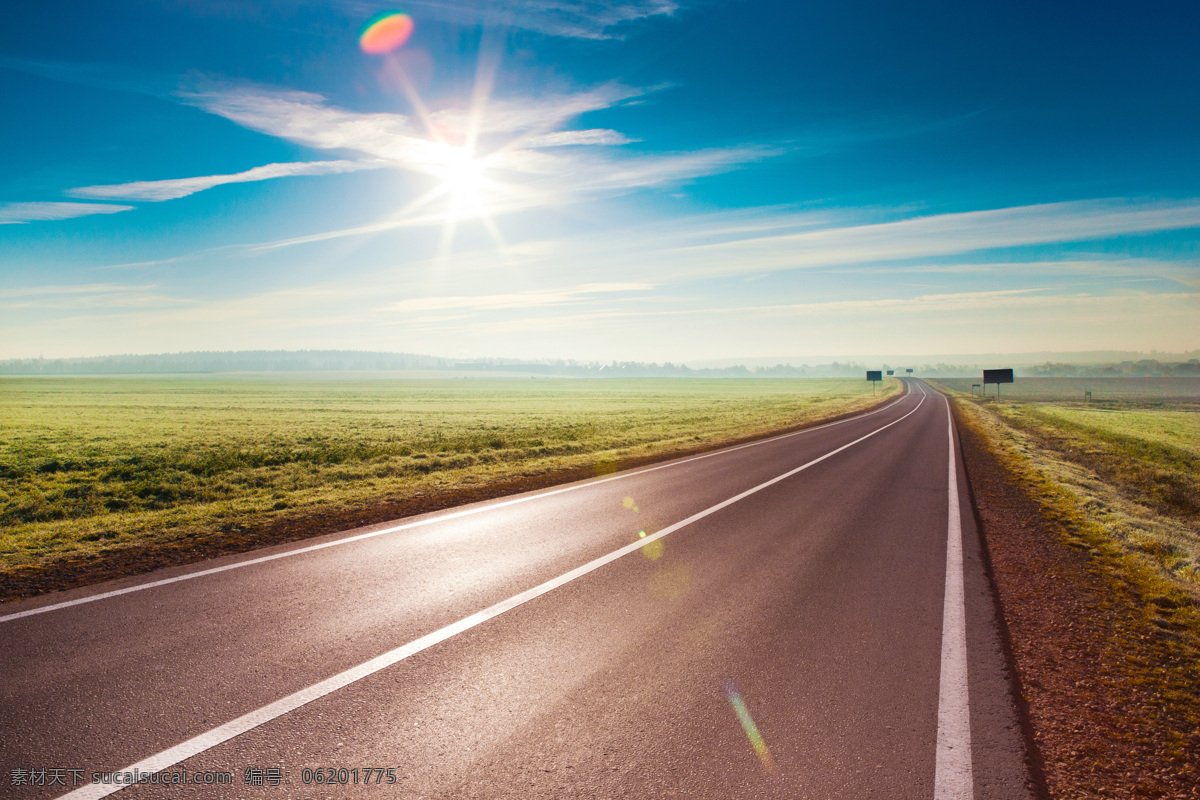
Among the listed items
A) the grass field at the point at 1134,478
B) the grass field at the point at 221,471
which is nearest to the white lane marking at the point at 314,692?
the grass field at the point at 221,471

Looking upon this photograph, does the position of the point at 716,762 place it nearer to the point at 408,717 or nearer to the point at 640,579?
the point at 408,717

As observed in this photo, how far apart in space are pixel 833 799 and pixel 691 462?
14.1 metres

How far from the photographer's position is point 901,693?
4227mm

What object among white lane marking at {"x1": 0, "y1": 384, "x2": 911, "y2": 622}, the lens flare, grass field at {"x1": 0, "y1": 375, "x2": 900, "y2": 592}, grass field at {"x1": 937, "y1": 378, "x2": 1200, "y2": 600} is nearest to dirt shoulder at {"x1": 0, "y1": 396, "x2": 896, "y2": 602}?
grass field at {"x1": 0, "y1": 375, "x2": 900, "y2": 592}

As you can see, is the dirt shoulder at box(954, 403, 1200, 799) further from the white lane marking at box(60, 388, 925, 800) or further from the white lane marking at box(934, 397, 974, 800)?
the white lane marking at box(60, 388, 925, 800)

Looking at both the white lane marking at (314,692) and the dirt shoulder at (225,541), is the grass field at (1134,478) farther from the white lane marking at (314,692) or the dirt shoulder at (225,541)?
the dirt shoulder at (225,541)

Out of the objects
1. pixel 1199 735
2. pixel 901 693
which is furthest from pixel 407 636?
pixel 1199 735

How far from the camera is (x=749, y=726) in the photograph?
148 inches

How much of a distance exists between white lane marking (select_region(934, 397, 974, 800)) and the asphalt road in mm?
17

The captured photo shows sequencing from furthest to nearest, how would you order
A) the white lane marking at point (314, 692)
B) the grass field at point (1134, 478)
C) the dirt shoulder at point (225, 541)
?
the grass field at point (1134, 478)
the dirt shoulder at point (225, 541)
the white lane marking at point (314, 692)

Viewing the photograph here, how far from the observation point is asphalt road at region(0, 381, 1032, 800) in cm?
331

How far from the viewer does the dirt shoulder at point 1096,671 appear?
348 cm

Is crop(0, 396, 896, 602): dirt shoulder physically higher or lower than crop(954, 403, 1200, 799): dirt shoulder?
higher

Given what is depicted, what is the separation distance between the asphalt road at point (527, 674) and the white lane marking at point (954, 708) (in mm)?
17
